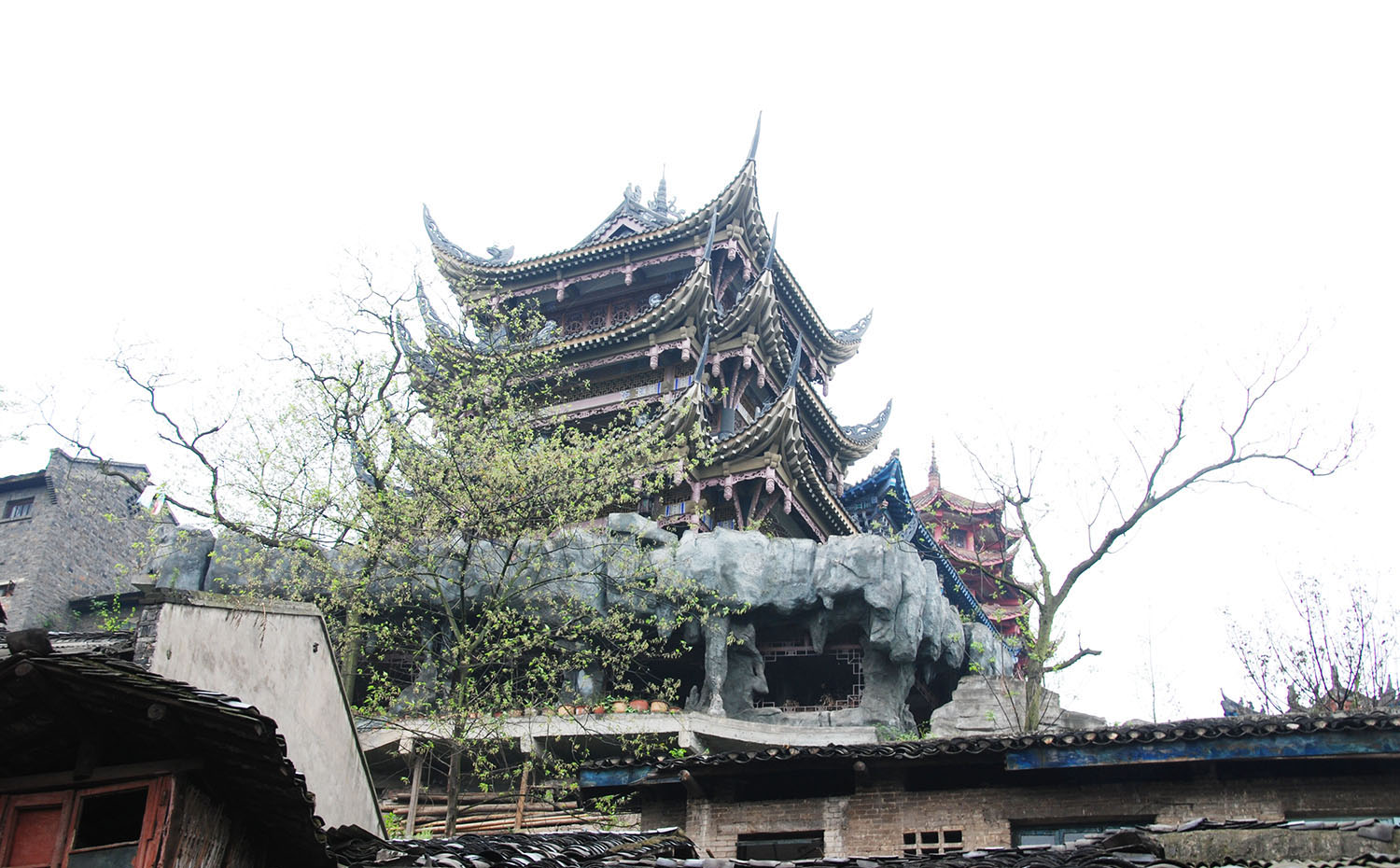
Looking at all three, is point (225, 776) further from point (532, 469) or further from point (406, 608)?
point (406, 608)

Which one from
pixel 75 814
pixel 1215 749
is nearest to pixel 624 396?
pixel 1215 749

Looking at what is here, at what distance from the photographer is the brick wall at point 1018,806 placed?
1096cm

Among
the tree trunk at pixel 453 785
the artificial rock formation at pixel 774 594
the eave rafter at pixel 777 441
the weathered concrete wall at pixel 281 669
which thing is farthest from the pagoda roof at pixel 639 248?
the weathered concrete wall at pixel 281 669

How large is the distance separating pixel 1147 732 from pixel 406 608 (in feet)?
55.3

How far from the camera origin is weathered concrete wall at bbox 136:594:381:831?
24.2 feet

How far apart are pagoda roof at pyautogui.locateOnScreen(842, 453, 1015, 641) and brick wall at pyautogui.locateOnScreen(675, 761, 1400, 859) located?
836 inches

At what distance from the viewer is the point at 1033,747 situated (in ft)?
37.6

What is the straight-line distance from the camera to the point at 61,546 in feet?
115

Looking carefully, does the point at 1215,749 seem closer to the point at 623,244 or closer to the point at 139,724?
the point at 139,724

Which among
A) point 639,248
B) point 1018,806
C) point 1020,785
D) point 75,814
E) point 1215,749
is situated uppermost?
point 639,248

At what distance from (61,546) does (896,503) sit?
81.3ft

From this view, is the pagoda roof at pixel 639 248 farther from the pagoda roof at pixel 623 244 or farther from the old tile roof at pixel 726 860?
the old tile roof at pixel 726 860

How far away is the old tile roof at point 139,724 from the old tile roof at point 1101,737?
6.94 m

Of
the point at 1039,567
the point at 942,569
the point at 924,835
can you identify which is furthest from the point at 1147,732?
the point at 942,569
